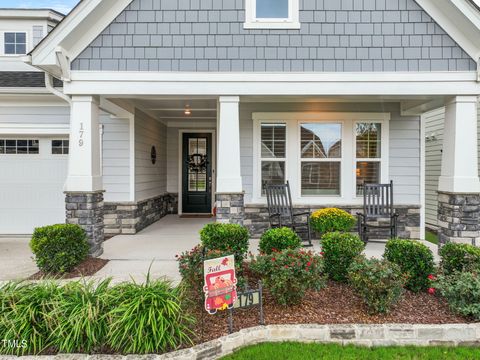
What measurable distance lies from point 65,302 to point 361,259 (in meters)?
2.95

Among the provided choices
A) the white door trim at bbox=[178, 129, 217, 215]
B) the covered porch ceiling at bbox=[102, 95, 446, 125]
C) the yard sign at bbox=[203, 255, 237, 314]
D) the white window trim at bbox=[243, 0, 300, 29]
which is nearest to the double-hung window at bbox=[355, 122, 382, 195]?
the covered porch ceiling at bbox=[102, 95, 446, 125]

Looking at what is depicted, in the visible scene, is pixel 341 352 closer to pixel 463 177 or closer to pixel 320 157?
pixel 463 177

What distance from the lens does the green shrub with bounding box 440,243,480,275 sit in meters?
3.52

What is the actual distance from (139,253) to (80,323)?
9.21ft

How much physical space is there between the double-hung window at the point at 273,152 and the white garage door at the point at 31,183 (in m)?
4.33

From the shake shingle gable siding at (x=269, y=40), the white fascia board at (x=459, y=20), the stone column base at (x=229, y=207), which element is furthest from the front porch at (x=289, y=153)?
the white fascia board at (x=459, y=20)

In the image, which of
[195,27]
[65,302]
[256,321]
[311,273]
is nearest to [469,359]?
[311,273]

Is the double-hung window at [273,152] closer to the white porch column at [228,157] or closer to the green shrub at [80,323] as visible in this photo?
the white porch column at [228,157]

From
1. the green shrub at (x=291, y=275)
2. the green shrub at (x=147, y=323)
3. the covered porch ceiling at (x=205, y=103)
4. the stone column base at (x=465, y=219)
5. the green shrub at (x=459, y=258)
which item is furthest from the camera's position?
the covered porch ceiling at (x=205, y=103)

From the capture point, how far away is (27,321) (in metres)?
2.70

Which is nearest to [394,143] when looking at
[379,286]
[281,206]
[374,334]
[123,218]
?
[281,206]

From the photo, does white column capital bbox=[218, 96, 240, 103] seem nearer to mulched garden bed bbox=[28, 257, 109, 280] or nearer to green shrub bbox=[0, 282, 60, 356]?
mulched garden bed bbox=[28, 257, 109, 280]

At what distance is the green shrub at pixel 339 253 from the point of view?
3.82 meters

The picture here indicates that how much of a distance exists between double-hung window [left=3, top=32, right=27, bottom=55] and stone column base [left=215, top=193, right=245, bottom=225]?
5.89 metres
